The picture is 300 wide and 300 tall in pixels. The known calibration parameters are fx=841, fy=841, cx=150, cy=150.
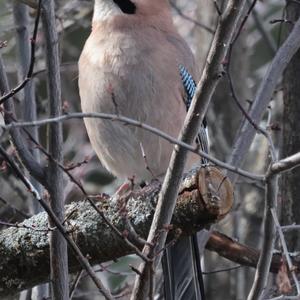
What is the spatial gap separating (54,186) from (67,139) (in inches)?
158

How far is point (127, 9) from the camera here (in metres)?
5.10

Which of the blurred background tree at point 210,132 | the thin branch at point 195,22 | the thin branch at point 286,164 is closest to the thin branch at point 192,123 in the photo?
the thin branch at point 286,164

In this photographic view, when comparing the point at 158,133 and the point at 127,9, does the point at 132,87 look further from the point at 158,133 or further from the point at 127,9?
the point at 158,133

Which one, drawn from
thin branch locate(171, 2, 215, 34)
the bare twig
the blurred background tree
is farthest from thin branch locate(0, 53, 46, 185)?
thin branch locate(171, 2, 215, 34)

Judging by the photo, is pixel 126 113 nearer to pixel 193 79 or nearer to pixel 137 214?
pixel 193 79

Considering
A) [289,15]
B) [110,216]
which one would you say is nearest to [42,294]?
[110,216]

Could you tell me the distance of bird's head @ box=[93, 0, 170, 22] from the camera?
Result: 16.5 feet

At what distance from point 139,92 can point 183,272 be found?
1012 mm

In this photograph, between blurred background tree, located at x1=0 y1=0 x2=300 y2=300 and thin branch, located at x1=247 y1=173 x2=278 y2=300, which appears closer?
thin branch, located at x1=247 y1=173 x2=278 y2=300

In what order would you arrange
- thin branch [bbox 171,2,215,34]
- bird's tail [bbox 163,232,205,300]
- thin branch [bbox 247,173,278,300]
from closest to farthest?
thin branch [bbox 247,173,278,300]
bird's tail [bbox 163,232,205,300]
thin branch [bbox 171,2,215,34]

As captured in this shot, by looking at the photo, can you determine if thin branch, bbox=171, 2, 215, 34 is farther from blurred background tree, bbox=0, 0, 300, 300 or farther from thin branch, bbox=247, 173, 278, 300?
thin branch, bbox=247, 173, 278, 300

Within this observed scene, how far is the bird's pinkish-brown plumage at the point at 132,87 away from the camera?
183 inches

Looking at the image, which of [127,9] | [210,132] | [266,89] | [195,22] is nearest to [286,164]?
[266,89]

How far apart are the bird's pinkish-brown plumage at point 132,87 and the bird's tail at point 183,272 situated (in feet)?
1.68
